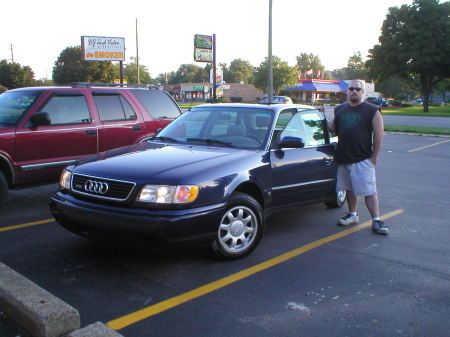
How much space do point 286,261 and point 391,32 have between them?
5083 cm

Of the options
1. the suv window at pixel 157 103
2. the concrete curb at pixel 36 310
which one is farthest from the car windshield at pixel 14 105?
the concrete curb at pixel 36 310

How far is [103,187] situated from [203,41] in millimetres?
28324

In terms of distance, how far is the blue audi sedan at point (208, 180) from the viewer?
13.1 ft

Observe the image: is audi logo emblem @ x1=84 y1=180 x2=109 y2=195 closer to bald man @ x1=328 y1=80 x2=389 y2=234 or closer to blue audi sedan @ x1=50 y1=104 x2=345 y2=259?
blue audi sedan @ x1=50 y1=104 x2=345 y2=259

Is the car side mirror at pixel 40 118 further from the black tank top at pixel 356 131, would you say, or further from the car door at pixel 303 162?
the black tank top at pixel 356 131

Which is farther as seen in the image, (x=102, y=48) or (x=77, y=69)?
(x=77, y=69)

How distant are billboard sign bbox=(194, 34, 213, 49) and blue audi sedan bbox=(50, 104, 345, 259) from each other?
26.0m

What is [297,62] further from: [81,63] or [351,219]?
[351,219]

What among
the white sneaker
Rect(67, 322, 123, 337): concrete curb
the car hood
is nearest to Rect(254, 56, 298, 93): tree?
the white sneaker

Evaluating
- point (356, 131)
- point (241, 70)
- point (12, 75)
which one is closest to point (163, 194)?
point (356, 131)

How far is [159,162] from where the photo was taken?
4422 millimetres

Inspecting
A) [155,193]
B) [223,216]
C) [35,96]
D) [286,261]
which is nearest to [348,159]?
[286,261]

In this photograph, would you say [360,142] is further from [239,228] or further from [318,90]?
[318,90]

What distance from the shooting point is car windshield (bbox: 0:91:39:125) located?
6.42 meters
